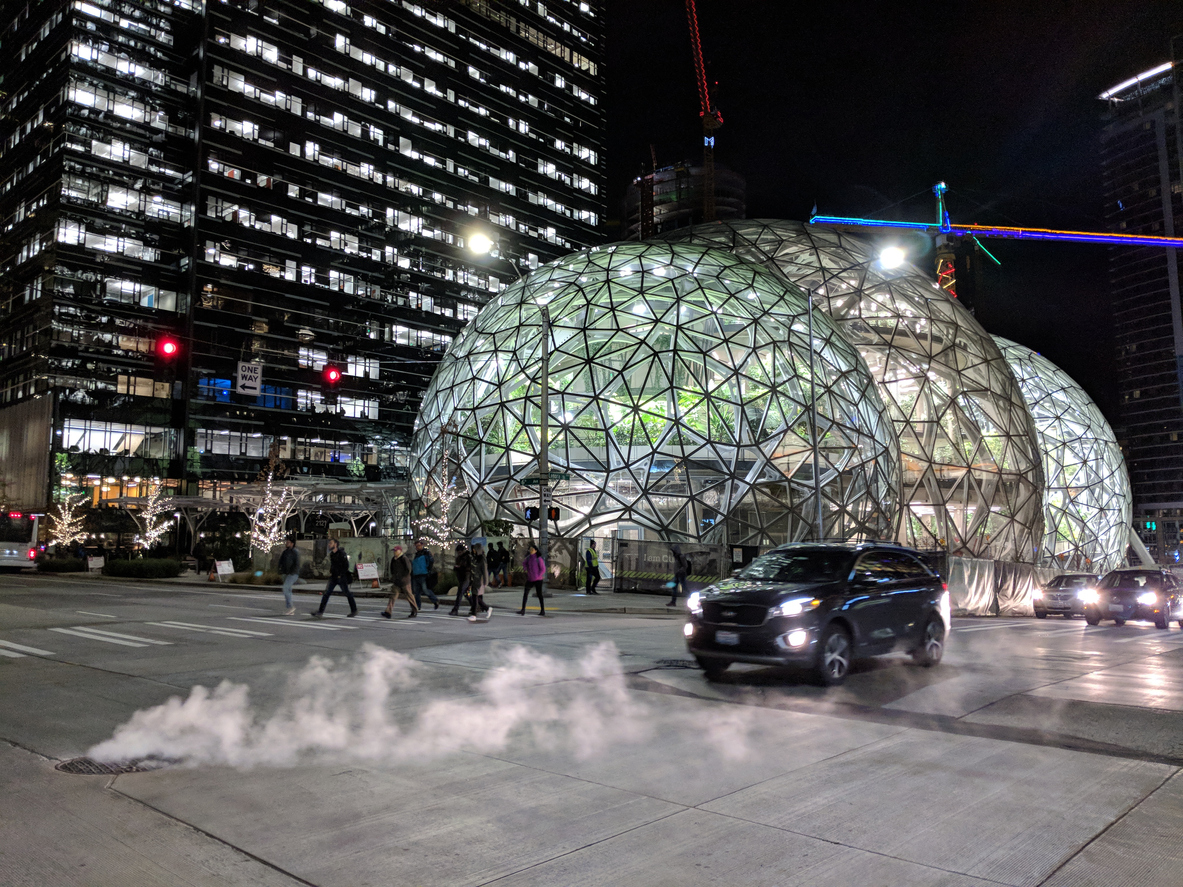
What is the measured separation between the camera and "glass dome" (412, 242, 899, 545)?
34219 mm

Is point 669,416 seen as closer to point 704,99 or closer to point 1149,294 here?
point 704,99

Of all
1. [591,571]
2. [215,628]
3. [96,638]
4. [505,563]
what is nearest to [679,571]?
[591,571]

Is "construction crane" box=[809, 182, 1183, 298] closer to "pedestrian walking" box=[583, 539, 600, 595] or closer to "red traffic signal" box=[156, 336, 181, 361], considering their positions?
"pedestrian walking" box=[583, 539, 600, 595]

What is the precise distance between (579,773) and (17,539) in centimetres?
5719

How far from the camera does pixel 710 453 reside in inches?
1356

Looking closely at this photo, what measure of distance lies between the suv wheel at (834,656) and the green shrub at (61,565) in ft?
164

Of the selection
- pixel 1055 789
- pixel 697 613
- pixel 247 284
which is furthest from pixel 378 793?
pixel 247 284

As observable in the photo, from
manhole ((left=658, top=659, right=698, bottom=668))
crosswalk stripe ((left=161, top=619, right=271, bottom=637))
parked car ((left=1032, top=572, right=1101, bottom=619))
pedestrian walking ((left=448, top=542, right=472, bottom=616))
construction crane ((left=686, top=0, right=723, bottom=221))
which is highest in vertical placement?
construction crane ((left=686, top=0, right=723, bottom=221))

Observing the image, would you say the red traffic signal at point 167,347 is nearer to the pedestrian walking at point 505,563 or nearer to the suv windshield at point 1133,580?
the pedestrian walking at point 505,563

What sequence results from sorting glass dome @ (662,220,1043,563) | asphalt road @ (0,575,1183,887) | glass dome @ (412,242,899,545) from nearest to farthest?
1. asphalt road @ (0,575,1183,887)
2. glass dome @ (412,242,899,545)
3. glass dome @ (662,220,1043,563)

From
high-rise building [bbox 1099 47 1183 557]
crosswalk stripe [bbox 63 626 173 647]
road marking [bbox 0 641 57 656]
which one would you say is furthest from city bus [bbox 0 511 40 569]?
high-rise building [bbox 1099 47 1183 557]

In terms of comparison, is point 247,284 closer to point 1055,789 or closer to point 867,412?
point 867,412

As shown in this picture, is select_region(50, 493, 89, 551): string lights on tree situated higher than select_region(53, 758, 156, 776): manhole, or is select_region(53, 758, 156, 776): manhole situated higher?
select_region(50, 493, 89, 551): string lights on tree

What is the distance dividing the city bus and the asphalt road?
4251cm
